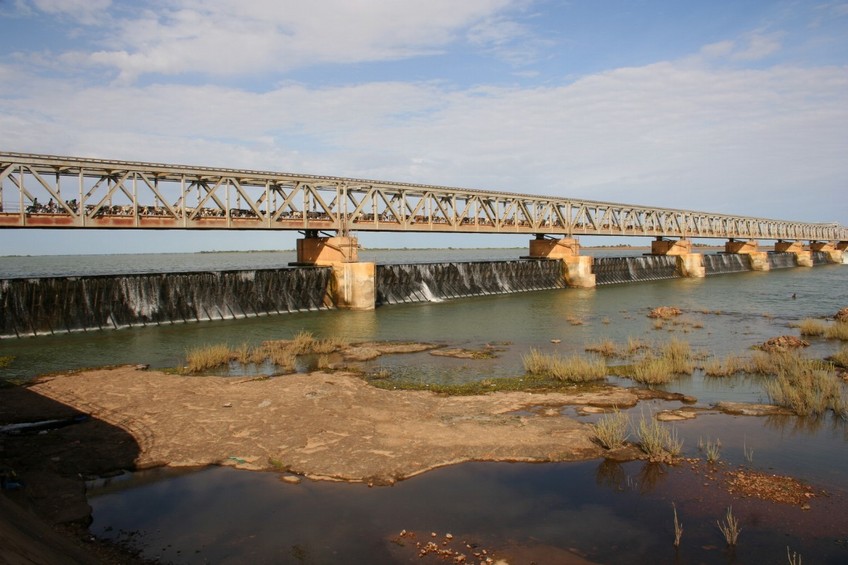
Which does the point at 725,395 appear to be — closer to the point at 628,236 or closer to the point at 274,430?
the point at 274,430

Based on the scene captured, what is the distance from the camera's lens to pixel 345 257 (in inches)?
1526

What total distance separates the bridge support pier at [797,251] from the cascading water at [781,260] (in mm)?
936

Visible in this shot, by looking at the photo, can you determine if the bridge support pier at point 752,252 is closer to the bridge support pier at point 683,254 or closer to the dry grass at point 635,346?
the bridge support pier at point 683,254

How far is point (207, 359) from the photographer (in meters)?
18.5

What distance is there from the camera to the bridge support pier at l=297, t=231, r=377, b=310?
37406 millimetres

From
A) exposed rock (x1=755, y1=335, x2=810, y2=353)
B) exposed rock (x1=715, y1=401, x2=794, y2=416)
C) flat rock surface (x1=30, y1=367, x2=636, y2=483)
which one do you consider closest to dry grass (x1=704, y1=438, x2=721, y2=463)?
flat rock surface (x1=30, y1=367, x2=636, y2=483)

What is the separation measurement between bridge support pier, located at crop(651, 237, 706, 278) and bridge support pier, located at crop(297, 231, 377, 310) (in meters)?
52.3

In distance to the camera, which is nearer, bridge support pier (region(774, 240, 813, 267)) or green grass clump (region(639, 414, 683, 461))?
green grass clump (region(639, 414, 683, 461))

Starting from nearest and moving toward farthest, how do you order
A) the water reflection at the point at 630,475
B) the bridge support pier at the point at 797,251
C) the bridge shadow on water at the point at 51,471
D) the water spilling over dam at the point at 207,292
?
1. the bridge shadow on water at the point at 51,471
2. the water reflection at the point at 630,475
3. the water spilling over dam at the point at 207,292
4. the bridge support pier at the point at 797,251

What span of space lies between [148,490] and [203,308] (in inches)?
973

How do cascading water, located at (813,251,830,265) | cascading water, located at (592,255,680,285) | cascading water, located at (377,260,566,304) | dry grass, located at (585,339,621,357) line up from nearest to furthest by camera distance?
1. dry grass, located at (585,339,621,357)
2. cascading water, located at (377,260,566,304)
3. cascading water, located at (592,255,680,285)
4. cascading water, located at (813,251,830,265)

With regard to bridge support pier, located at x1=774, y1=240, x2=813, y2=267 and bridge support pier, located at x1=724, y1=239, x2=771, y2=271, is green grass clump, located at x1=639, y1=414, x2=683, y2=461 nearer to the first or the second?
bridge support pier, located at x1=724, y1=239, x2=771, y2=271

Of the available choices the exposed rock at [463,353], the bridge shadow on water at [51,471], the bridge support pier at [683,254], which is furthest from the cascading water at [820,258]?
the bridge shadow on water at [51,471]

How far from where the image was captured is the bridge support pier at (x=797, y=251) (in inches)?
4163
